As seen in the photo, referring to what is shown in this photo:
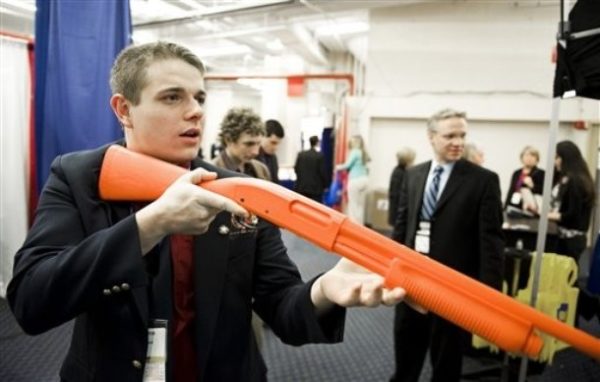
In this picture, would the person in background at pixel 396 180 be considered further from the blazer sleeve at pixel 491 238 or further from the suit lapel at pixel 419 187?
the blazer sleeve at pixel 491 238

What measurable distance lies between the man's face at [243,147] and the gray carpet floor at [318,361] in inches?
61.1

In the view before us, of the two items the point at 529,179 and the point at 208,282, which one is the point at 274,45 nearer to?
the point at 529,179

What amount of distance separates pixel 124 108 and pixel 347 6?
234 inches

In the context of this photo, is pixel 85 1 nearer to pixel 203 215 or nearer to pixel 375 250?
pixel 203 215

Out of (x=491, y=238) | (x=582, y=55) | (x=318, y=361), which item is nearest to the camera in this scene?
(x=582, y=55)

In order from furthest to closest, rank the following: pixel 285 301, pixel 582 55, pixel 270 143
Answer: pixel 270 143 < pixel 582 55 < pixel 285 301

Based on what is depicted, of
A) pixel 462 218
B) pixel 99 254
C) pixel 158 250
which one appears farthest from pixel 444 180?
pixel 99 254

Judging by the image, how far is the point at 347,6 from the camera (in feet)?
21.1

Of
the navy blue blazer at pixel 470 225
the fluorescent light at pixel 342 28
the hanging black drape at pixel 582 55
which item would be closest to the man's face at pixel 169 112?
the hanging black drape at pixel 582 55

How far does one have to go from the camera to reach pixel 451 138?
263 centimetres

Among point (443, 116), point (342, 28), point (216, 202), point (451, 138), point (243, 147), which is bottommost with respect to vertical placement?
point (216, 202)

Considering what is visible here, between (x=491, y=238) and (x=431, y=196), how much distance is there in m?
0.42

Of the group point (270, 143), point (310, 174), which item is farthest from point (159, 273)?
point (310, 174)

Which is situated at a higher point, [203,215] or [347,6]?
[347,6]
